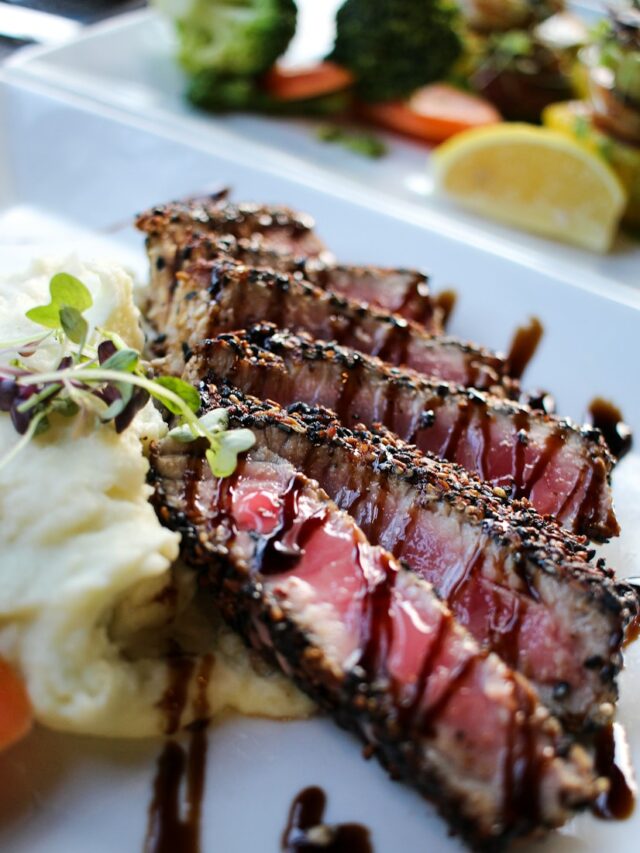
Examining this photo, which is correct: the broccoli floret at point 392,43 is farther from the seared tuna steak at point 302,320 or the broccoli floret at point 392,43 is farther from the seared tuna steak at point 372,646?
the seared tuna steak at point 372,646

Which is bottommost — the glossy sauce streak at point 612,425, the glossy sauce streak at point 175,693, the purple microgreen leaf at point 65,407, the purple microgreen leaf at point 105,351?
the glossy sauce streak at point 175,693

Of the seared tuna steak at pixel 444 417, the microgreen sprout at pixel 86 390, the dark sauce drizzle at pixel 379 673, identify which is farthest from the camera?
the seared tuna steak at pixel 444 417

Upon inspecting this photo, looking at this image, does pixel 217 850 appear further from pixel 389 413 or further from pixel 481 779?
pixel 389 413

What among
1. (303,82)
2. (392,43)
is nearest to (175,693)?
(303,82)

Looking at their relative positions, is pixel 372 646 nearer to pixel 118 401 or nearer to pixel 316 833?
pixel 316 833

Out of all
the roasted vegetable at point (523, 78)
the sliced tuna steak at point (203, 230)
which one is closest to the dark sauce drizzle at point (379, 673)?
the sliced tuna steak at point (203, 230)

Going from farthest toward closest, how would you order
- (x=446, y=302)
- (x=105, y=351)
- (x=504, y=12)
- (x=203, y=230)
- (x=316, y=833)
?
(x=504, y=12), (x=446, y=302), (x=203, y=230), (x=105, y=351), (x=316, y=833)

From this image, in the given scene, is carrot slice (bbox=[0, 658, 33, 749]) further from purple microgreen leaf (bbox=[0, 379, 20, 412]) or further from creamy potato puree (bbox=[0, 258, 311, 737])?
purple microgreen leaf (bbox=[0, 379, 20, 412])

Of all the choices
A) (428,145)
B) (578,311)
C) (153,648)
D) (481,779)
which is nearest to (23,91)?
(428,145)
